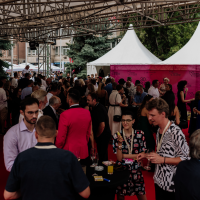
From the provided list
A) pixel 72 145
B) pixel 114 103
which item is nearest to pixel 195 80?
pixel 114 103

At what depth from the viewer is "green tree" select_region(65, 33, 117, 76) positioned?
22.3 meters

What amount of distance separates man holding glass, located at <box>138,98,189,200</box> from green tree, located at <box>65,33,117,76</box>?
1990 centimetres

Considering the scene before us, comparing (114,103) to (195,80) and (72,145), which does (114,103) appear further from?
(195,80)

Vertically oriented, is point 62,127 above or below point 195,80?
below

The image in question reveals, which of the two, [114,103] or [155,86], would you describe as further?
[155,86]

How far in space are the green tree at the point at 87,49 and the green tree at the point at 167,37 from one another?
514cm

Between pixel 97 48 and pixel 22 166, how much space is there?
21231 mm

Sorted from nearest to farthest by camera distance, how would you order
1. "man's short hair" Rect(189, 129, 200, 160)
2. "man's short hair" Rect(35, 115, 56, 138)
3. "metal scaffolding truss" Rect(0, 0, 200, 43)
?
"man's short hair" Rect(189, 129, 200, 160)
"man's short hair" Rect(35, 115, 56, 138)
"metal scaffolding truss" Rect(0, 0, 200, 43)

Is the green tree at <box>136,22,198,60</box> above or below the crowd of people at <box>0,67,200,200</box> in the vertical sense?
above

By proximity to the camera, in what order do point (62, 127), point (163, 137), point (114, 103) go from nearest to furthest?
point (163, 137) → point (62, 127) → point (114, 103)

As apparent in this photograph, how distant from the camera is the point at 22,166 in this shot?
1879mm

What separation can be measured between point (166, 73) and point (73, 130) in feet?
37.4

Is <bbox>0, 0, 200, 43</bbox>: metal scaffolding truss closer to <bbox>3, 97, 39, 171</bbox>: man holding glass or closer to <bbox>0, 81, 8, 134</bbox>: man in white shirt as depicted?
<bbox>0, 81, 8, 134</bbox>: man in white shirt

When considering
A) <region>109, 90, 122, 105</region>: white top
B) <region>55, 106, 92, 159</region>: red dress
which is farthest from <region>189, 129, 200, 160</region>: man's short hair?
<region>109, 90, 122, 105</region>: white top
